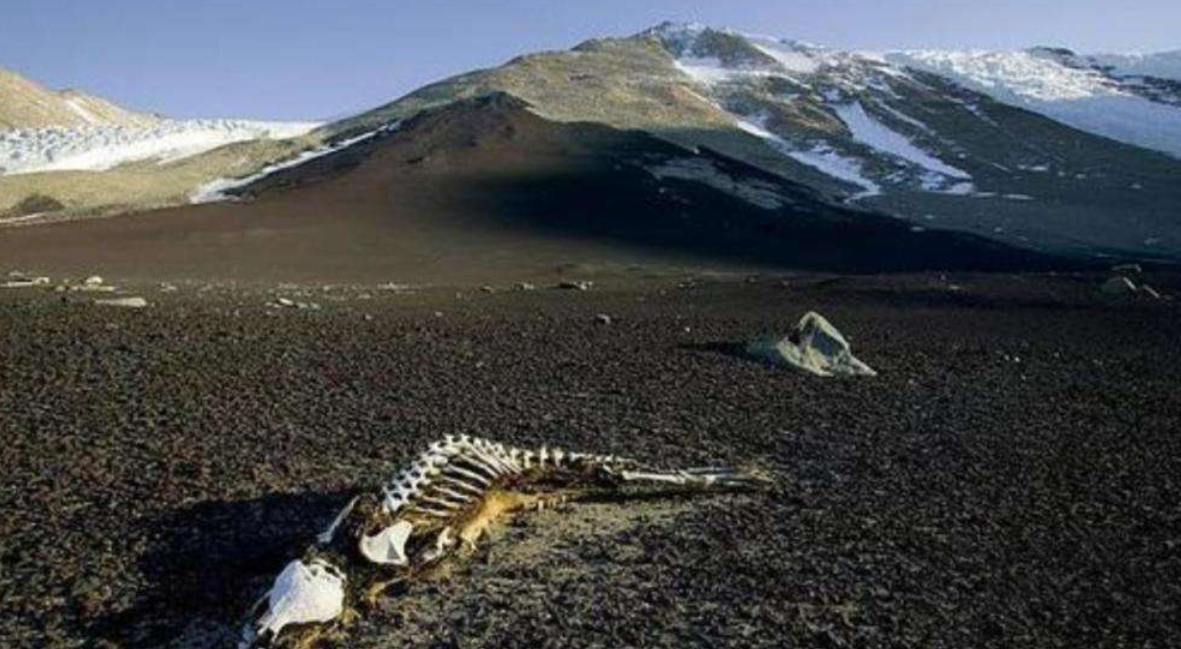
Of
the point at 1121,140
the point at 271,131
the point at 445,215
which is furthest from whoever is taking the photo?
the point at 1121,140

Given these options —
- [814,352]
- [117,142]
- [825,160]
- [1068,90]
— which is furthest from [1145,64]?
[814,352]

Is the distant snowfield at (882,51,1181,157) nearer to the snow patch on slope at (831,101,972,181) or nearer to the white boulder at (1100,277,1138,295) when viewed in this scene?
the snow patch on slope at (831,101,972,181)

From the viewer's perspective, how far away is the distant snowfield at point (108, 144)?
62.6 m

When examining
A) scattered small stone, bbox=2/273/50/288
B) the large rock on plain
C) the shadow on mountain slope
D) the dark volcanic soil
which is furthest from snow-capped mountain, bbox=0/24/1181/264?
the dark volcanic soil

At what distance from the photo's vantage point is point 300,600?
4512mm

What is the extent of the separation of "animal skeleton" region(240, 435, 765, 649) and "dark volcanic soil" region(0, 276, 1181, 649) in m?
0.17

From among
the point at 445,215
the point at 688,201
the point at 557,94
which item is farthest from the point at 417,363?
the point at 557,94

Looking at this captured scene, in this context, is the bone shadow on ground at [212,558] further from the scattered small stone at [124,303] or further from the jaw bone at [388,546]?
the scattered small stone at [124,303]

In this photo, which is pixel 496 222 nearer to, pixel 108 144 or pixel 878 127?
pixel 108 144

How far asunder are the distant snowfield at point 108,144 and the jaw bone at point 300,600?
60.8m

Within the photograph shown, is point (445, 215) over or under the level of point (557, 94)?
Answer: under

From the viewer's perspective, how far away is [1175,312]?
2170 centimetres

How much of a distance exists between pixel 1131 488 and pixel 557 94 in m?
73.0

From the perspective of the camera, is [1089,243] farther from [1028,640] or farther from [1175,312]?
[1028,640]
